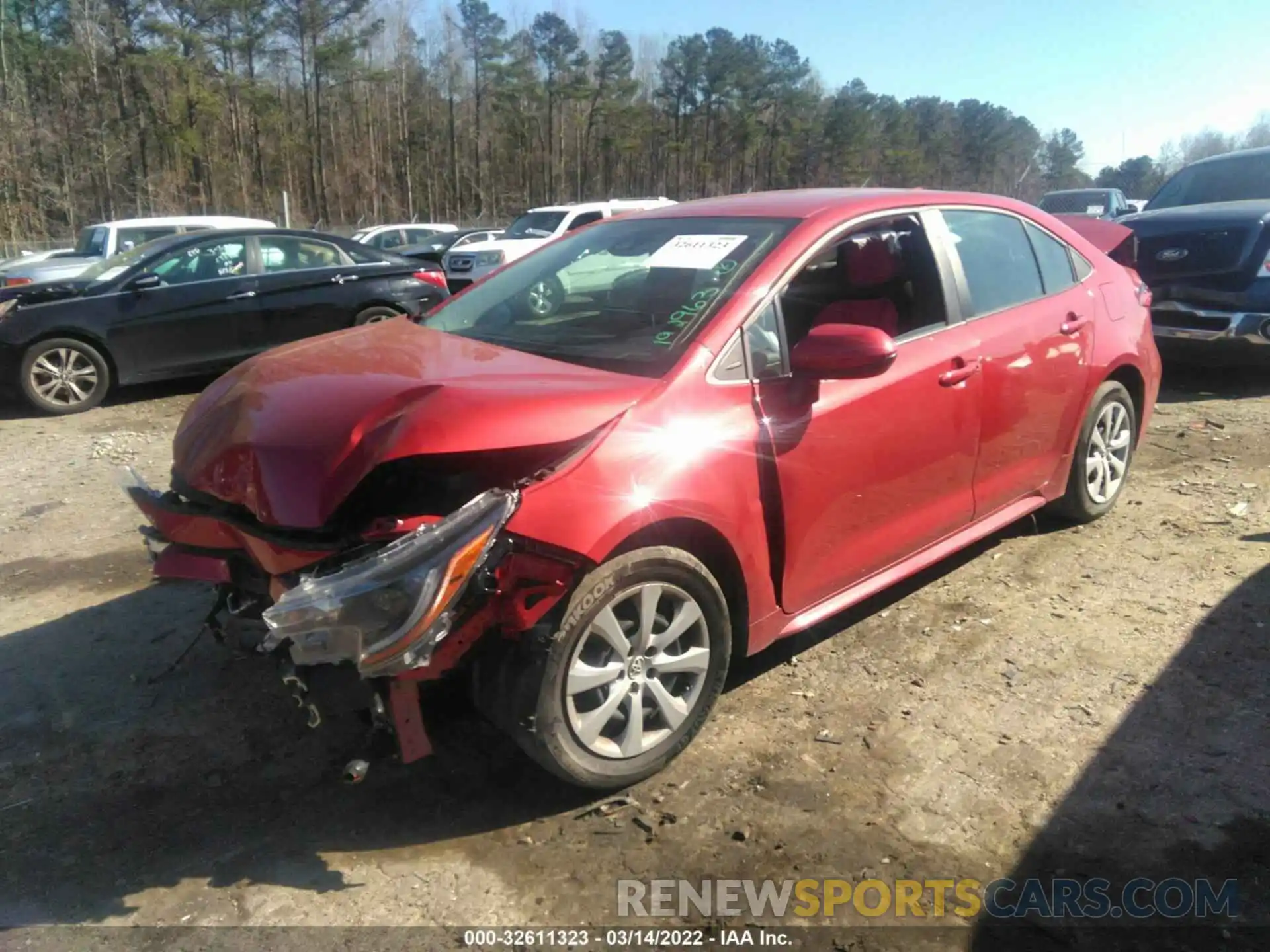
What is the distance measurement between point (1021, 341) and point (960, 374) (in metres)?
0.53

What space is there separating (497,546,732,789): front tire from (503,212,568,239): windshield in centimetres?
1462

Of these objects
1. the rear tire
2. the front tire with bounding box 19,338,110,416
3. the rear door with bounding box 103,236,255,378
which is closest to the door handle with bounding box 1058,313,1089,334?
the rear tire

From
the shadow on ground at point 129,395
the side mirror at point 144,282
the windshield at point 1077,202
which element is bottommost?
the shadow on ground at point 129,395

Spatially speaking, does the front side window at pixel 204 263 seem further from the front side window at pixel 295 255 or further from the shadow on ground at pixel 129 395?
the shadow on ground at pixel 129 395

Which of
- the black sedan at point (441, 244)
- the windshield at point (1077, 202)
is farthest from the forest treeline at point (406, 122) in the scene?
the windshield at point (1077, 202)

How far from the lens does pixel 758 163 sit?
6122 cm

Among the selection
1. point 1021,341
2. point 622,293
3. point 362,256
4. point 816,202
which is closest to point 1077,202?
point 362,256

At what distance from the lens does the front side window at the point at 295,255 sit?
932 cm

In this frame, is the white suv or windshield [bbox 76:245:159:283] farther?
the white suv

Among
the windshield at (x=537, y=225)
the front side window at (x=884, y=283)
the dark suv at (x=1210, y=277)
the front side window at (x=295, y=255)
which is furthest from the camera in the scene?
the windshield at (x=537, y=225)

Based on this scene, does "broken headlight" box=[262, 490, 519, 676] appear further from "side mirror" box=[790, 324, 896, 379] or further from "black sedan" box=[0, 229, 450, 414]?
"black sedan" box=[0, 229, 450, 414]

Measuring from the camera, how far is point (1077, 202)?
71.5 feet

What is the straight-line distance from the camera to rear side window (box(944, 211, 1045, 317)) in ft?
13.0

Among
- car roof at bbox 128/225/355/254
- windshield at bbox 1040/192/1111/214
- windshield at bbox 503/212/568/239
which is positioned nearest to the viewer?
car roof at bbox 128/225/355/254
